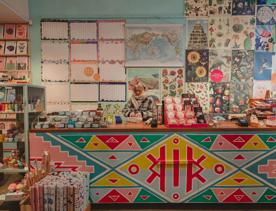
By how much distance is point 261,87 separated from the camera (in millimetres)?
4402

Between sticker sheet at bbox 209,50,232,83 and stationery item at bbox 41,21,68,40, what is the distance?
2291mm

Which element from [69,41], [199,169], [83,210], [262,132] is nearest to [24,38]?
[69,41]

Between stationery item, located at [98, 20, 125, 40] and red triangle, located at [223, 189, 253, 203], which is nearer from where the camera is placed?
red triangle, located at [223, 189, 253, 203]

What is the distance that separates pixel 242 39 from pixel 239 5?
0.52 m

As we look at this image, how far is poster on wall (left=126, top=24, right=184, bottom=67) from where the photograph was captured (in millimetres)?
4387

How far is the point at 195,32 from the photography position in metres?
4.37

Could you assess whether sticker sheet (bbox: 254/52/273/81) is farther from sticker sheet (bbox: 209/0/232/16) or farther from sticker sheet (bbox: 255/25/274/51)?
sticker sheet (bbox: 209/0/232/16)

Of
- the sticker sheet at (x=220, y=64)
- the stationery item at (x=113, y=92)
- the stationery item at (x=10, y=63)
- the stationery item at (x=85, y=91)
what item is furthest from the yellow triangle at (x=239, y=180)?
the stationery item at (x=10, y=63)

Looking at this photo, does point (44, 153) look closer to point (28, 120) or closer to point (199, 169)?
point (28, 120)

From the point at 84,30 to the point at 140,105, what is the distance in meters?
1.49

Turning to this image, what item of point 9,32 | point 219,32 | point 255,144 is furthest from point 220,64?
point 9,32

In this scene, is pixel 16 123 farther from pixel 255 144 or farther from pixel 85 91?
pixel 255 144

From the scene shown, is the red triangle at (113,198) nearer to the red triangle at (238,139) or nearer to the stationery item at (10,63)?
the red triangle at (238,139)

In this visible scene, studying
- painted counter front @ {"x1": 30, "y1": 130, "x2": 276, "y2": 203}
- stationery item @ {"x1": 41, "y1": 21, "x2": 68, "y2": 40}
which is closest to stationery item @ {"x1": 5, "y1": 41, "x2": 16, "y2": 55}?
stationery item @ {"x1": 41, "y1": 21, "x2": 68, "y2": 40}
